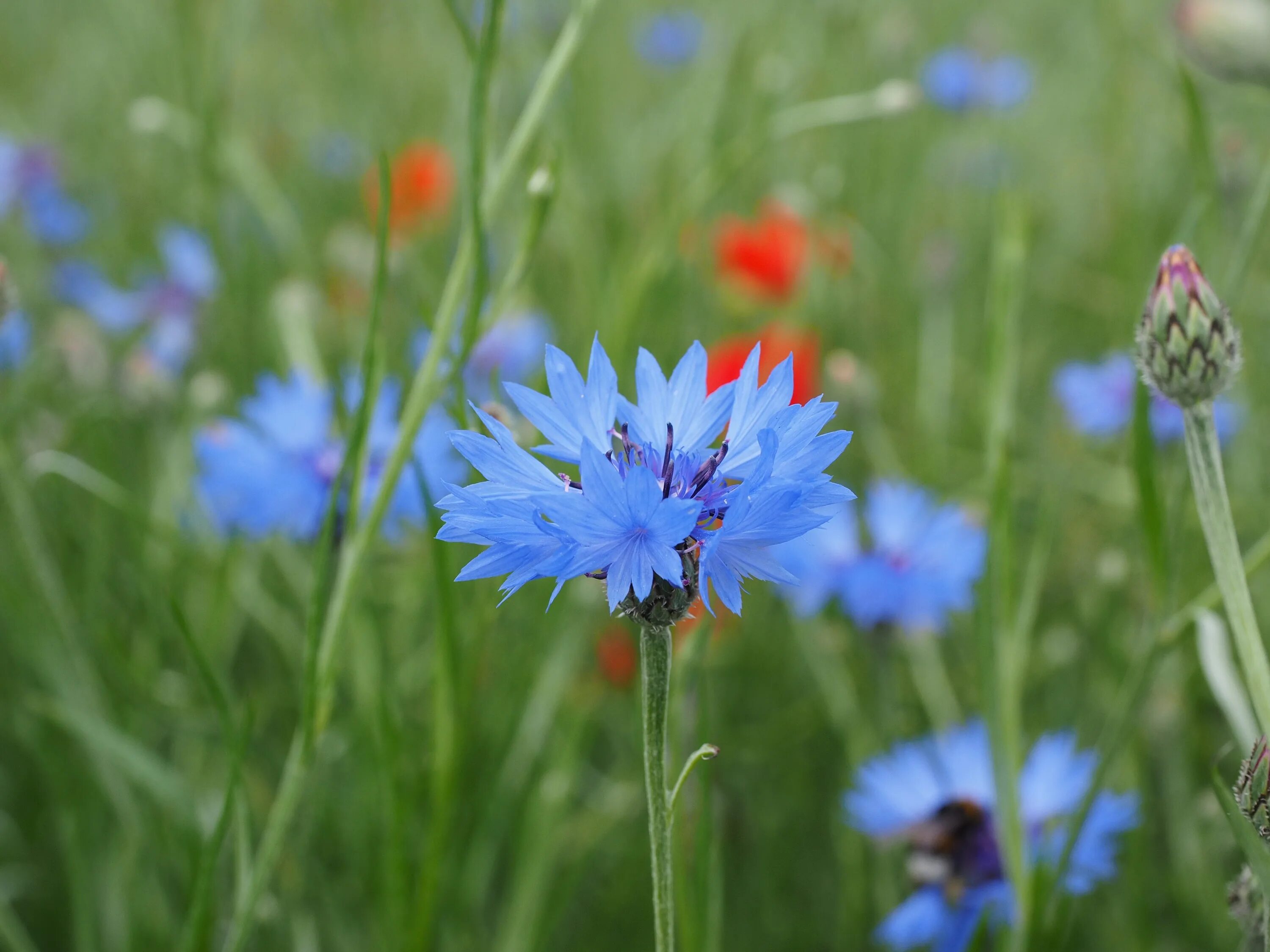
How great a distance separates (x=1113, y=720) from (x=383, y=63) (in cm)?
190

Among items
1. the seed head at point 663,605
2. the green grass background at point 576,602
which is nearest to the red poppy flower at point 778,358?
the green grass background at point 576,602

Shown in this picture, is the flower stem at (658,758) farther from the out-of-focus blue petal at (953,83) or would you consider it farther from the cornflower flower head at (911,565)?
the out-of-focus blue petal at (953,83)

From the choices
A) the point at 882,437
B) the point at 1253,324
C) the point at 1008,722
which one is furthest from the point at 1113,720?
the point at 1253,324

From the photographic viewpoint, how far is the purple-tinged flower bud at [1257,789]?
0.39 meters

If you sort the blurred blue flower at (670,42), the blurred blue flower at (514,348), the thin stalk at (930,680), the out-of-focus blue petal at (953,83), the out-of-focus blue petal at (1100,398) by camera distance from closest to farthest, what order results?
the thin stalk at (930,680), the out-of-focus blue petal at (1100,398), the blurred blue flower at (514,348), the out-of-focus blue petal at (953,83), the blurred blue flower at (670,42)

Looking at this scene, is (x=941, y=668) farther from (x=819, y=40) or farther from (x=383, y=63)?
(x=383, y=63)

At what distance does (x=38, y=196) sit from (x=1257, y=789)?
1785 mm

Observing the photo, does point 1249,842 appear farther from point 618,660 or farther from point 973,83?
point 973,83

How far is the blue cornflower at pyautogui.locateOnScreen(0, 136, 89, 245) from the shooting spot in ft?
5.52

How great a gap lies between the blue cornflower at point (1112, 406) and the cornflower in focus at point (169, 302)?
36.5 inches

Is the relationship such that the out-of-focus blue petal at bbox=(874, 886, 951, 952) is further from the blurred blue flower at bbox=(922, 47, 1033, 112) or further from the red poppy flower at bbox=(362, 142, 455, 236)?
the blurred blue flower at bbox=(922, 47, 1033, 112)

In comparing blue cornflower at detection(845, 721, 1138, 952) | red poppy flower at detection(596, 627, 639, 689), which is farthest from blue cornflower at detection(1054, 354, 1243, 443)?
red poppy flower at detection(596, 627, 639, 689)

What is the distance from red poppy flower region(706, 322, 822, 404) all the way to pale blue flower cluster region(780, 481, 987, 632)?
0.54 ft

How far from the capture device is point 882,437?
1.24 m
